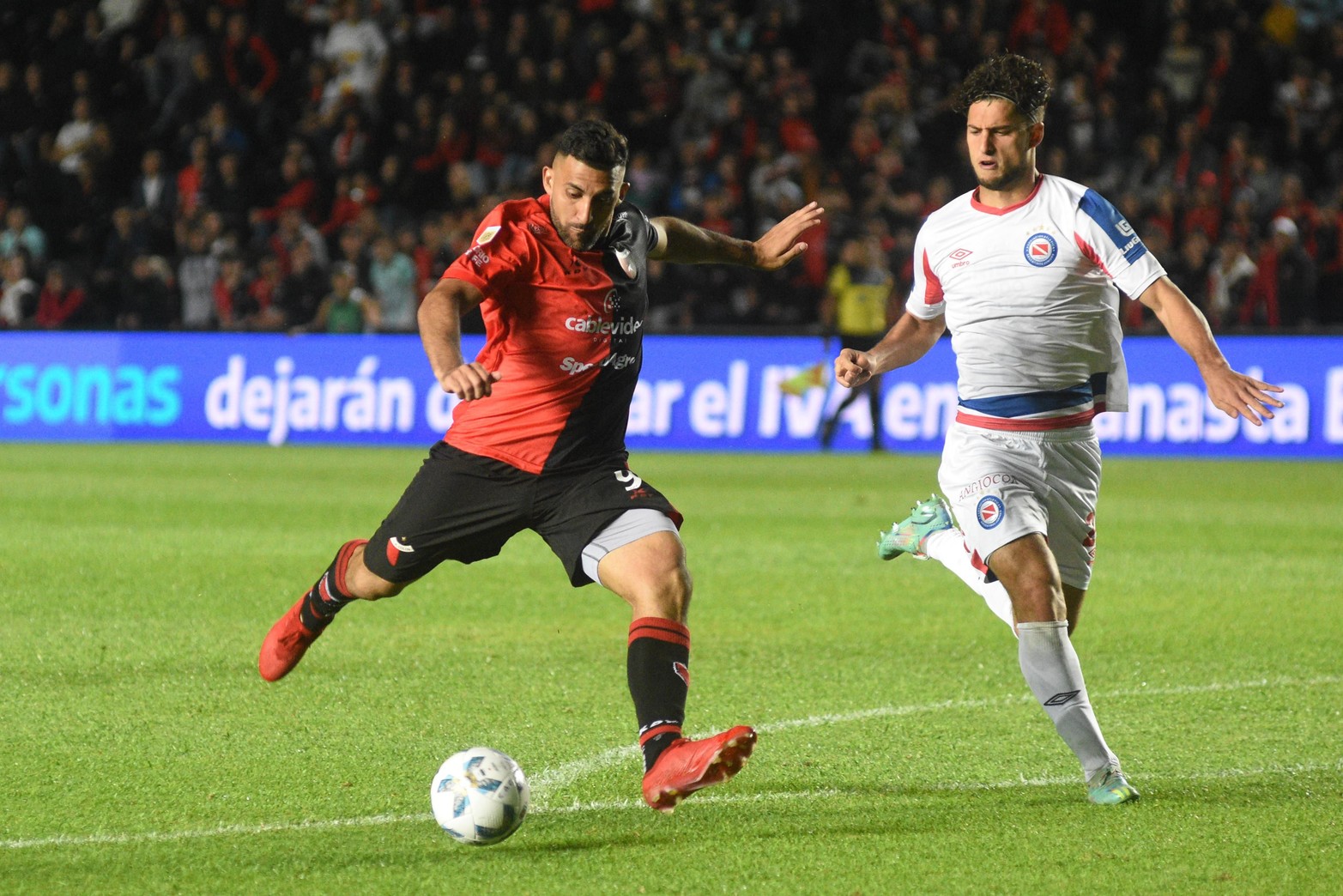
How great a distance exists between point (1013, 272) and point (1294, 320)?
13.9 m

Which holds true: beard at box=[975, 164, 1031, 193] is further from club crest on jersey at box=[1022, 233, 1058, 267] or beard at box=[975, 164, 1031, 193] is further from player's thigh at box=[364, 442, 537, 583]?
player's thigh at box=[364, 442, 537, 583]

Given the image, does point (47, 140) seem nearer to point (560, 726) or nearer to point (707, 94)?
point (707, 94)

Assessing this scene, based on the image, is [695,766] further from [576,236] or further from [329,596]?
[329,596]

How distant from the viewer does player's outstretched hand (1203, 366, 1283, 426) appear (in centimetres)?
480

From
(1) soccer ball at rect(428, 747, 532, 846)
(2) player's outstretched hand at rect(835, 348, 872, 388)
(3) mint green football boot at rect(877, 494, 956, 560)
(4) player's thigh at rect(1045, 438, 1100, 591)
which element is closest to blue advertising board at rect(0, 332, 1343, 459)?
(3) mint green football boot at rect(877, 494, 956, 560)

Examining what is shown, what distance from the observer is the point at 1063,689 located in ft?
16.1

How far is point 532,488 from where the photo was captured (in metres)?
5.34

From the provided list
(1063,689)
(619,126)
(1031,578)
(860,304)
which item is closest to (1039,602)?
(1031,578)

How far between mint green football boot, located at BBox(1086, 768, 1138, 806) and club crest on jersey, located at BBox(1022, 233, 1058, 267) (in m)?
1.48

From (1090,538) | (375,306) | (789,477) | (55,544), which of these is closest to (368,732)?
(1090,538)

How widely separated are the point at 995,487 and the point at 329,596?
90.8 inches

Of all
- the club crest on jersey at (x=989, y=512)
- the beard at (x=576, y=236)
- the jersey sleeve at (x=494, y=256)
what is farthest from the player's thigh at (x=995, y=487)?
the jersey sleeve at (x=494, y=256)

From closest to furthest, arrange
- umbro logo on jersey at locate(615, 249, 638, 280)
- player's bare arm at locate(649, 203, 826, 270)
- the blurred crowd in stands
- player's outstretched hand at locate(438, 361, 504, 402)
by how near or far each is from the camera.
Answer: player's outstretched hand at locate(438, 361, 504, 402) → umbro logo on jersey at locate(615, 249, 638, 280) → player's bare arm at locate(649, 203, 826, 270) → the blurred crowd in stands

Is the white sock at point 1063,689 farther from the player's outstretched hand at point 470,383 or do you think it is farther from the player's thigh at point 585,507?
the player's outstretched hand at point 470,383
